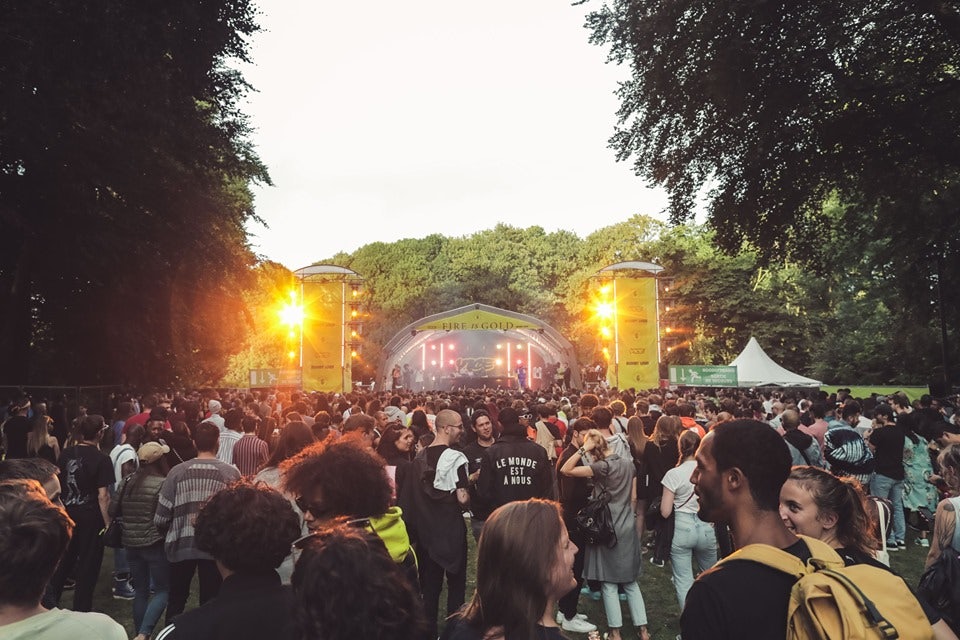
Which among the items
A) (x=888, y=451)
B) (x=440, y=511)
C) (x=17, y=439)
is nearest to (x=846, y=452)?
(x=888, y=451)

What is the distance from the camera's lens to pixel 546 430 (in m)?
9.41

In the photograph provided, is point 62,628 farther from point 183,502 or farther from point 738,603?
point 183,502

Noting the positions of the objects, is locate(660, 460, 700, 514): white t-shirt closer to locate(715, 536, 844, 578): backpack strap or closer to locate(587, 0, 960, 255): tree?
locate(715, 536, 844, 578): backpack strap

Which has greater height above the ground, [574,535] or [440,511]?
[440,511]

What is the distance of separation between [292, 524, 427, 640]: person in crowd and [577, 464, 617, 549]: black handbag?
4.18 metres

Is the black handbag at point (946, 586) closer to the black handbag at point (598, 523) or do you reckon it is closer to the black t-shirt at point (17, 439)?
the black handbag at point (598, 523)

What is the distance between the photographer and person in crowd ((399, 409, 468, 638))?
5.41m

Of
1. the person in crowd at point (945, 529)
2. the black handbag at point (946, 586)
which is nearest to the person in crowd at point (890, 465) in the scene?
the person in crowd at point (945, 529)

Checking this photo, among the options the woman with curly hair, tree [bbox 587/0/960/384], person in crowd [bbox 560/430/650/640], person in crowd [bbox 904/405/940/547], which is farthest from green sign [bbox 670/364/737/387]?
the woman with curly hair

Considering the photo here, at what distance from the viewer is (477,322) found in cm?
3244

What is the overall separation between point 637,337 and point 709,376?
3633mm

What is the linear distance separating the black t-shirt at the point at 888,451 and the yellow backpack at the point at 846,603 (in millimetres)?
7933

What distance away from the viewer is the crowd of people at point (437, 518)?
76.2 inches

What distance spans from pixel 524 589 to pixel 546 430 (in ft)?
24.5
